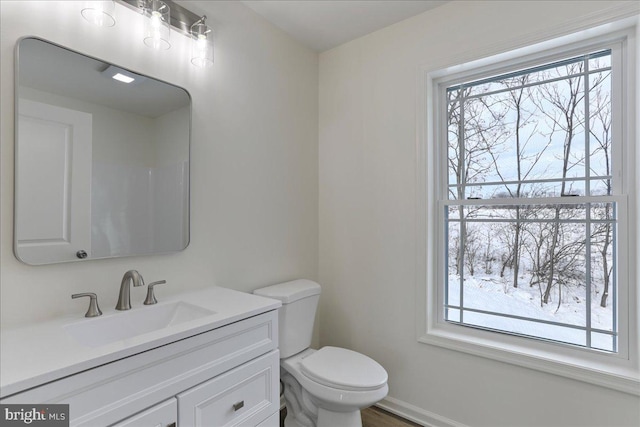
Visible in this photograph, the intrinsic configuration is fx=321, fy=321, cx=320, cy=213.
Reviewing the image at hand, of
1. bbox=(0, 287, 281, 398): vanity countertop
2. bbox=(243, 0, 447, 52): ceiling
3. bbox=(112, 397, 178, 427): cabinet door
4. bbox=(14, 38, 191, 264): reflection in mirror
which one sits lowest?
bbox=(112, 397, 178, 427): cabinet door

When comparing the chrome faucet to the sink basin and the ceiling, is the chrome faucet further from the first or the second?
the ceiling

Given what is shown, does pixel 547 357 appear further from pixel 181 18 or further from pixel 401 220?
pixel 181 18

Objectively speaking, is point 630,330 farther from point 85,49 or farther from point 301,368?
point 85,49

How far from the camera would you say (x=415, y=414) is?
1.91m

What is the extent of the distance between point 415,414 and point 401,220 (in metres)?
1.16

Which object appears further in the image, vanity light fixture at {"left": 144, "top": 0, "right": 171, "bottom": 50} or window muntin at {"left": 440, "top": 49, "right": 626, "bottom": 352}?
window muntin at {"left": 440, "top": 49, "right": 626, "bottom": 352}

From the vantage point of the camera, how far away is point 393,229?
203 cm

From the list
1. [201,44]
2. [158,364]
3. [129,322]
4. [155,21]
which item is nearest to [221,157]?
[201,44]

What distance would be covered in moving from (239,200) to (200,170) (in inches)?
11.0

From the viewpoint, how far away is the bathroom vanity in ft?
2.65

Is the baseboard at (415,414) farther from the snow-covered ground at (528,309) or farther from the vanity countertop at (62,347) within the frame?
the vanity countertop at (62,347)

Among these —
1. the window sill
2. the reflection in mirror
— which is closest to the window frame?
the window sill

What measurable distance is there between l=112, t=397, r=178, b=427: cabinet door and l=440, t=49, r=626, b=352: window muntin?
61.4 inches

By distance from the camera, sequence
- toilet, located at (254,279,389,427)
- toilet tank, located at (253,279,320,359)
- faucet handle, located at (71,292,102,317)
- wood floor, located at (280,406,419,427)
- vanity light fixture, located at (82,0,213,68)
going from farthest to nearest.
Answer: wood floor, located at (280,406,419,427)
toilet tank, located at (253,279,320,359)
toilet, located at (254,279,389,427)
vanity light fixture, located at (82,0,213,68)
faucet handle, located at (71,292,102,317)
